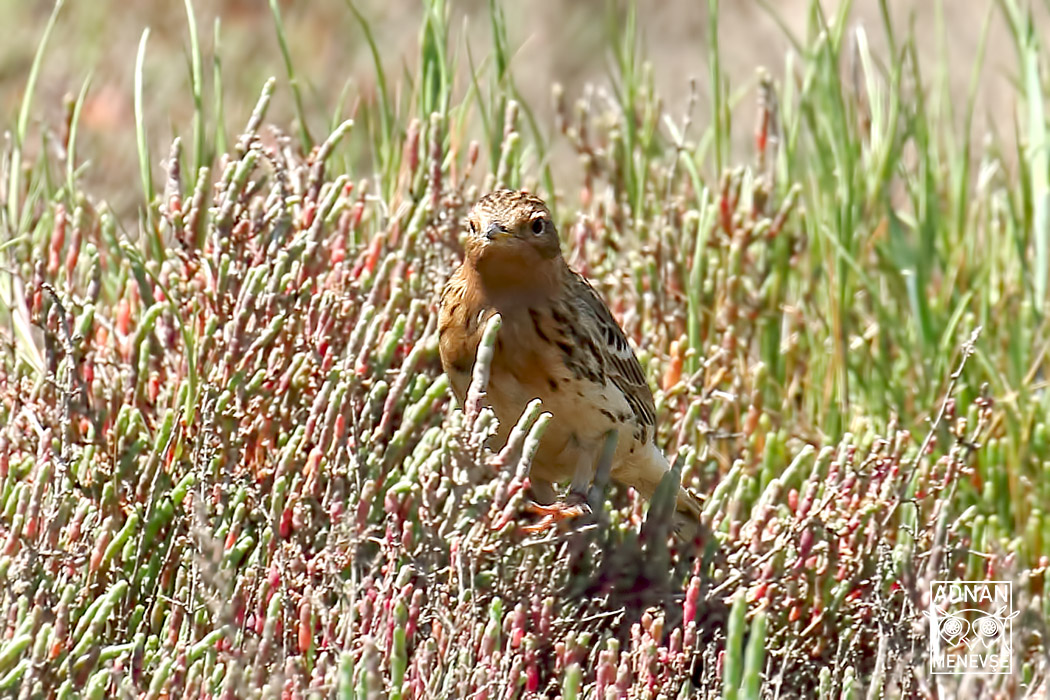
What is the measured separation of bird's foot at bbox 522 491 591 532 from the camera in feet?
12.1

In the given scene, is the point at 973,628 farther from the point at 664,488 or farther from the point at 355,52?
the point at 355,52

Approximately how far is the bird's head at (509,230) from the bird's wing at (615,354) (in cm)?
25

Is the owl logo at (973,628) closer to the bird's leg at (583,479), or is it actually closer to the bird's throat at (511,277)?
the bird's leg at (583,479)

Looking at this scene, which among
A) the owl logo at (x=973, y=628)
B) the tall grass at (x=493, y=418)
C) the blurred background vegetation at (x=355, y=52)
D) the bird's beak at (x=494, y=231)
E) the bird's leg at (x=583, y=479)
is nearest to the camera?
the tall grass at (x=493, y=418)

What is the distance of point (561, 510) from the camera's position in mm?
3838

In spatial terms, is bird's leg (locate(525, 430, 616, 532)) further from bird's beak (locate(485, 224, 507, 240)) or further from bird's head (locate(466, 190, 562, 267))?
bird's beak (locate(485, 224, 507, 240))

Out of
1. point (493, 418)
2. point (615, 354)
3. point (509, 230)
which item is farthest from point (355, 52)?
point (493, 418)

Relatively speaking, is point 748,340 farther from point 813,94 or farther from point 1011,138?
point 1011,138

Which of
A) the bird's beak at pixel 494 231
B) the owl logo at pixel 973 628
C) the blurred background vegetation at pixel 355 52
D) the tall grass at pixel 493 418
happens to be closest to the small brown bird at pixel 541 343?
the bird's beak at pixel 494 231

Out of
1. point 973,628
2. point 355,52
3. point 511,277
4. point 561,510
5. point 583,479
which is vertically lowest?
point 973,628

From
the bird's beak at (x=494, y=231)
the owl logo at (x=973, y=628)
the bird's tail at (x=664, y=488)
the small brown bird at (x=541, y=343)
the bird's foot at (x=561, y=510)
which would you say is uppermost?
the bird's beak at (x=494, y=231)

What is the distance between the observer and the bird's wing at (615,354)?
4078mm

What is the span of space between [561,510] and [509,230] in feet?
2.38

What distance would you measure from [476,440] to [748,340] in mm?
2208
